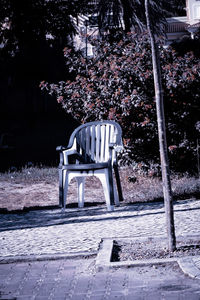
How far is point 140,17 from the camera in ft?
49.9

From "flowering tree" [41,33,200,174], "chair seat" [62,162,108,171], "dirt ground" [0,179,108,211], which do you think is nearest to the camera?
"chair seat" [62,162,108,171]

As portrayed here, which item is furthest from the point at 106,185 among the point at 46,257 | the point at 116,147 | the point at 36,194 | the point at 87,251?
the point at 36,194

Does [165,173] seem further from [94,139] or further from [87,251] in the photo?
[94,139]

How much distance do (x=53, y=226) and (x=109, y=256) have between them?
5.75ft

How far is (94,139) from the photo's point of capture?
6.88 metres

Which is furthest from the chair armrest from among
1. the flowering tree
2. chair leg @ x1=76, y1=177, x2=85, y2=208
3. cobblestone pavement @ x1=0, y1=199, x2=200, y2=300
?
the flowering tree

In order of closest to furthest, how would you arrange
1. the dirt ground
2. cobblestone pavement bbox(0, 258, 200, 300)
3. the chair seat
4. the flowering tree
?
cobblestone pavement bbox(0, 258, 200, 300)
the chair seat
the dirt ground
the flowering tree

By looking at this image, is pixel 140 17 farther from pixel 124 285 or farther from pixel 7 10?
pixel 124 285

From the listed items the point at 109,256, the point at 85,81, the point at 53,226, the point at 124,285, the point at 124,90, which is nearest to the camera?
the point at 124,285

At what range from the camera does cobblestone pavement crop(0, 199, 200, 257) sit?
4352mm

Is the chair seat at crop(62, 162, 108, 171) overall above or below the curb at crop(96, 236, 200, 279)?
above

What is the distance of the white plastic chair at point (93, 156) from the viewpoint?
5.90 metres

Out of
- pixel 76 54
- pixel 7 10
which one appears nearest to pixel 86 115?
pixel 76 54

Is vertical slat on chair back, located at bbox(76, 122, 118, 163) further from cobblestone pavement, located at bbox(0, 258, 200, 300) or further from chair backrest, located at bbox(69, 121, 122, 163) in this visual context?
cobblestone pavement, located at bbox(0, 258, 200, 300)
